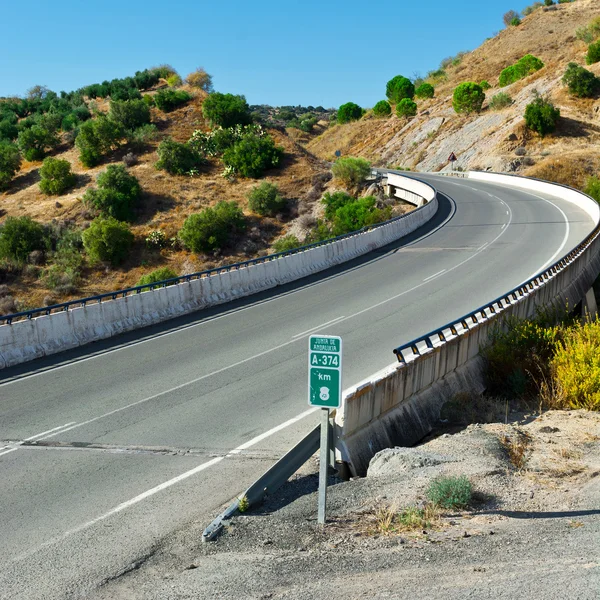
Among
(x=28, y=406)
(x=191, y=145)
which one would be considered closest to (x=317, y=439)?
(x=28, y=406)

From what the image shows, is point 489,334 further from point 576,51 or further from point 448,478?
point 576,51

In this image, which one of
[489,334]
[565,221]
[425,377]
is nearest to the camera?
[425,377]

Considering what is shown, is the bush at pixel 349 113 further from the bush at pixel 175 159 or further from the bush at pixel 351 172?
the bush at pixel 351 172

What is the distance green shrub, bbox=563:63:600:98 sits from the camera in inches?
2788

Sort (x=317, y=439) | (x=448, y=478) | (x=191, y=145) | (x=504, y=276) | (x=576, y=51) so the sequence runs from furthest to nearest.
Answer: (x=576, y=51)
(x=191, y=145)
(x=504, y=276)
(x=317, y=439)
(x=448, y=478)

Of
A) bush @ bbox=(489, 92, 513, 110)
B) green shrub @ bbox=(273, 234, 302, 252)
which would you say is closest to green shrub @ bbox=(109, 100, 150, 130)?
green shrub @ bbox=(273, 234, 302, 252)

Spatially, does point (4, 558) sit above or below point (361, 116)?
below

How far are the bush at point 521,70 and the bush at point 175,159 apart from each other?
5352 cm

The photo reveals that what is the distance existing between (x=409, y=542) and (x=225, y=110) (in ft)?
205

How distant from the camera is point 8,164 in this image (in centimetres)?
6081

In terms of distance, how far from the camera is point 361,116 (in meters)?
119

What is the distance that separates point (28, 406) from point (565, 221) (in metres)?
30.4

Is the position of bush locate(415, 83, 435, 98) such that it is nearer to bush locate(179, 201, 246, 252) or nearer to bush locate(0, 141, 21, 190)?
bush locate(0, 141, 21, 190)

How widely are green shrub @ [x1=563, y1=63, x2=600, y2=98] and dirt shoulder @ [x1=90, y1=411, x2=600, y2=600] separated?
70.5 m
